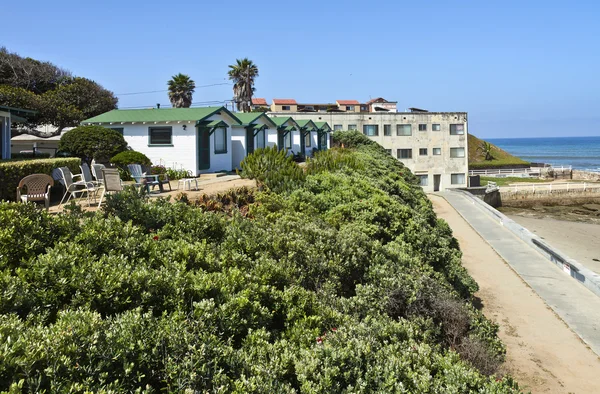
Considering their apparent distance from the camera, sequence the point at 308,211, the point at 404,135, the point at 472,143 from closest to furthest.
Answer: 1. the point at 308,211
2. the point at 404,135
3. the point at 472,143

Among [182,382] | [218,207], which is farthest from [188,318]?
[218,207]

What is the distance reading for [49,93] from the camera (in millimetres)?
33281

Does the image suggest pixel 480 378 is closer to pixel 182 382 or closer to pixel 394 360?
pixel 394 360

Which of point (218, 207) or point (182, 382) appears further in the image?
point (218, 207)

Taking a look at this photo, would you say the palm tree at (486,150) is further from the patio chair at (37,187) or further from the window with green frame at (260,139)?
the patio chair at (37,187)

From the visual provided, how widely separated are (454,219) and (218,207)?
20618 mm

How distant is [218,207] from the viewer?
9.40m

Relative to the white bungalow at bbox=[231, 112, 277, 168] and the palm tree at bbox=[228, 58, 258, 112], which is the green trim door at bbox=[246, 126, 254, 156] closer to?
the white bungalow at bbox=[231, 112, 277, 168]

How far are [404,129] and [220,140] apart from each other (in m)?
35.2

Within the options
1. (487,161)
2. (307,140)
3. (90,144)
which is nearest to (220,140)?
(90,144)

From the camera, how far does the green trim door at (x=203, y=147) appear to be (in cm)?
2186

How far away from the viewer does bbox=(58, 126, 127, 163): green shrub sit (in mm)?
19703

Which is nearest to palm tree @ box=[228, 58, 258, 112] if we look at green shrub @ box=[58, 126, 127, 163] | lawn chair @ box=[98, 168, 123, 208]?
green shrub @ box=[58, 126, 127, 163]

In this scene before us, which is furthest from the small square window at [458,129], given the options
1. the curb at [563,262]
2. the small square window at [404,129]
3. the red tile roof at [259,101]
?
the red tile roof at [259,101]
